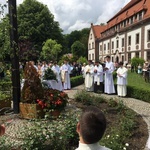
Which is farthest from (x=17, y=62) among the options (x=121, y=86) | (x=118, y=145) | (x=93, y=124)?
(x=121, y=86)

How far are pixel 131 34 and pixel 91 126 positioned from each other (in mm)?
39439

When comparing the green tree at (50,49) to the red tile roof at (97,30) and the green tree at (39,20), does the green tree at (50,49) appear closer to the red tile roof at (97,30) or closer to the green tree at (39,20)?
the green tree at (39,20)

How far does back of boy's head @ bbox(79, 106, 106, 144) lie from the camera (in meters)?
1.90

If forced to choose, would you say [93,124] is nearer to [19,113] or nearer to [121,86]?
[19,113]

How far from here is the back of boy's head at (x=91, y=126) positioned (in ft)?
6.22

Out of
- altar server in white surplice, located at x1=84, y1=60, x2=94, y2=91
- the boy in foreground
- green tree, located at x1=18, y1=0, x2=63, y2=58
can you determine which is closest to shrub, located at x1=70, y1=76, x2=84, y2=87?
altar server in white surplice, located at x1=84, y1=60, x2=94, y2=91

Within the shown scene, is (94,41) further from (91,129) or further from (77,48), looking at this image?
(91,129)

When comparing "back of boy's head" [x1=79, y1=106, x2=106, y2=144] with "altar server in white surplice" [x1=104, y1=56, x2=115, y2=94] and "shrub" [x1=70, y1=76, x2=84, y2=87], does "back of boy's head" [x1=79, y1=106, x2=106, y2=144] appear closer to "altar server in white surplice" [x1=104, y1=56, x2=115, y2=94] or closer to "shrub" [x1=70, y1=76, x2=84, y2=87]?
"altar server in white surplice" [x1=104, y1=56, x2=115, y2=94]

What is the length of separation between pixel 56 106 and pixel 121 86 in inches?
248

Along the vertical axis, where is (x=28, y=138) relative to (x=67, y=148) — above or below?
above

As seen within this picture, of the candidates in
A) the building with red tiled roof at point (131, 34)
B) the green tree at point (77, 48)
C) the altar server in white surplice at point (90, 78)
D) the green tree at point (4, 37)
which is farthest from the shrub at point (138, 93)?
the green tree at point (77, 48)

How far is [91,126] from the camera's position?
190 centimetres

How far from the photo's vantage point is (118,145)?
4.63 metres

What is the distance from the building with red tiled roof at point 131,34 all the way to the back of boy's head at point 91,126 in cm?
3309
